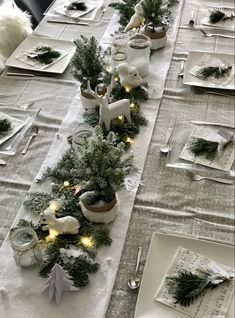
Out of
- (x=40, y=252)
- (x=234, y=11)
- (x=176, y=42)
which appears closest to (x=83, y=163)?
(x=40, y=252)

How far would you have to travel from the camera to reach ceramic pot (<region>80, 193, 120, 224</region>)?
1006 millimetres

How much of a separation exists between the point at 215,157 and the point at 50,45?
36.8 inches

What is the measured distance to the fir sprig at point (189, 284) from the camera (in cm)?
86

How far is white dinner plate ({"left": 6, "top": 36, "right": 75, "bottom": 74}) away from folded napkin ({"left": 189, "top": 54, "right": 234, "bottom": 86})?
0.50 meters

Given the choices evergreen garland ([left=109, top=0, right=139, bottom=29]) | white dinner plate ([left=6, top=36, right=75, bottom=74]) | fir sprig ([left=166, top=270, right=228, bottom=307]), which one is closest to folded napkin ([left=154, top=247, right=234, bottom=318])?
fir sprig ([left=166, top=270, right=228, bottom=307])

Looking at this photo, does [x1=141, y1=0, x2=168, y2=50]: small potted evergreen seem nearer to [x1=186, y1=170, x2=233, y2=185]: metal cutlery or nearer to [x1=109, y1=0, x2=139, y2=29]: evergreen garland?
[x1=109, y1=0, x2=139, y2=29]: evergreen garland

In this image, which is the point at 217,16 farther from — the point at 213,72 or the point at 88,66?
the point at 88,66

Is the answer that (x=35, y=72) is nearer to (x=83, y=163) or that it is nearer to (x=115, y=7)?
(x=115, y=7)

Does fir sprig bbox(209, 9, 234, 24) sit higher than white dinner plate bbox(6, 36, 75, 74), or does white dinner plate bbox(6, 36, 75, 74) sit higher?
white dinner plate bbox(6, 36, 75, 74)

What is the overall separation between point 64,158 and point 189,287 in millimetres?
Answer: 530

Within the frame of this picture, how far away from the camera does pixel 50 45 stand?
1.75 meters

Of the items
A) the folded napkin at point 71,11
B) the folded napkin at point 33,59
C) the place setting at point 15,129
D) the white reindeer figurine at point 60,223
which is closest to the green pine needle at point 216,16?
the folded napkin at point 71,11

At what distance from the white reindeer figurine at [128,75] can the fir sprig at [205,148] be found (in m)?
0.36

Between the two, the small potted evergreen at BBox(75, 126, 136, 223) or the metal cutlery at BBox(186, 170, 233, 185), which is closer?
the small potted evergreen at BBox(75, 126, 136, 223)
